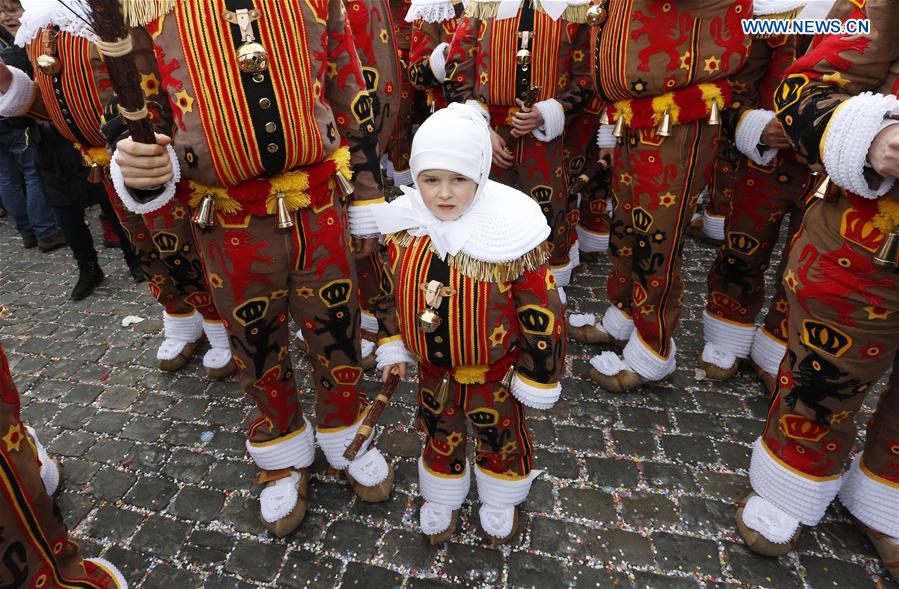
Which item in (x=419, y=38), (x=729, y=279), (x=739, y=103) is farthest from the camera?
(x=419, y=38)

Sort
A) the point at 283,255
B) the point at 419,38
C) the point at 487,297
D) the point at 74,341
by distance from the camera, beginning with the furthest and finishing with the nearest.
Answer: the point at 419,38
the point at 74,341
the point at 283,255
the point at 487,297

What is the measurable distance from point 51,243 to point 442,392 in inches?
246

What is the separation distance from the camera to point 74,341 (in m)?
4.55

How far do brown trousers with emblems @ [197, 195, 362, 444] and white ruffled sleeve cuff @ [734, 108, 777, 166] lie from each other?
2521 millimetres

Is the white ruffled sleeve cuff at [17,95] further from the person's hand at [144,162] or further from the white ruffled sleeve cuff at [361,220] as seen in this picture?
the white ruffled sleeve cuff at [361,220]

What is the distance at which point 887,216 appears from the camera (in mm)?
1893

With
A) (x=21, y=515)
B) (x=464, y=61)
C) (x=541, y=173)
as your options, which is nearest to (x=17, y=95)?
(x=21, y=515)

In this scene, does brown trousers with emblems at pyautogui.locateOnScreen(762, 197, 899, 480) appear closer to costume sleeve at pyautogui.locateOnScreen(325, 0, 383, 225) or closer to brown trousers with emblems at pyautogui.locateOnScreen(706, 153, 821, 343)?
brown trousers with emblems at pyautogui.locateOnScreen(706, 153, 821, 343)

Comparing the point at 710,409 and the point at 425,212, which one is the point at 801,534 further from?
the point at 425,212

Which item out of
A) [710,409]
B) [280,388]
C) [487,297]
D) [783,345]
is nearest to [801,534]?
[710,409]

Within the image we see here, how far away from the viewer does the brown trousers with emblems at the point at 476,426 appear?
2369mm

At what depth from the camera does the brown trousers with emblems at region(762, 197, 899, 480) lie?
6.66 ft

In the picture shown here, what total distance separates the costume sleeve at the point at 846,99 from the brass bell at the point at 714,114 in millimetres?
738

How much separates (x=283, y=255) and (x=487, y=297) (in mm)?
949
